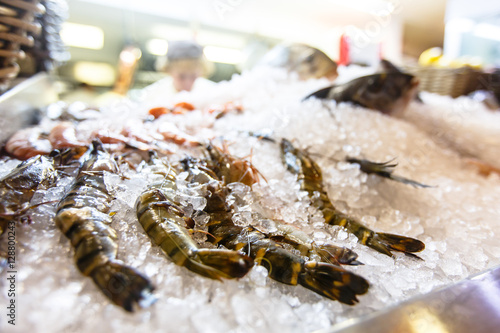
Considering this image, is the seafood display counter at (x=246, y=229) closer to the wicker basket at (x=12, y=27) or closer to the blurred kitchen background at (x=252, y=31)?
the wicker basket at (x=12, y=27)

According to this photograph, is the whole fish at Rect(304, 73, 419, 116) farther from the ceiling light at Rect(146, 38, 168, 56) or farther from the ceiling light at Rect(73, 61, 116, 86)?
the ceiling light at Rect(73, 61, 116, 86)

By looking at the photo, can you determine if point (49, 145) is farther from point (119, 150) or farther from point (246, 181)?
point (246, 181)

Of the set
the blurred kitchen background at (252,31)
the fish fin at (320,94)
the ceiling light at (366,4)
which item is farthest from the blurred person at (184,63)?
the ceiling light at (366,4)

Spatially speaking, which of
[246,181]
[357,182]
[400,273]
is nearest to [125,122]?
[246,181]

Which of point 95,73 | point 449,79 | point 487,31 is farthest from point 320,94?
point 487,31

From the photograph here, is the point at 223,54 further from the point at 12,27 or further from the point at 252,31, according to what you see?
Answer: the point at 12,27

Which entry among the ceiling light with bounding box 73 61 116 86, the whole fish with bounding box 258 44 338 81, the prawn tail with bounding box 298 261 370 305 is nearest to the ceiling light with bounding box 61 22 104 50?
the ceiling light with bounding box 73 61 116 86
